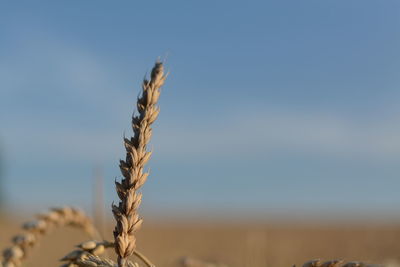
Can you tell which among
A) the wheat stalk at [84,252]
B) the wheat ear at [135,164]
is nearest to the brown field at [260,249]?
the wheat stalk at [84,252]

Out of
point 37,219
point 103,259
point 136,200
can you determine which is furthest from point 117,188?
point 37,219

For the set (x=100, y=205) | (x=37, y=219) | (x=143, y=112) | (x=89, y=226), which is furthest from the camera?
(x=100, y=205)

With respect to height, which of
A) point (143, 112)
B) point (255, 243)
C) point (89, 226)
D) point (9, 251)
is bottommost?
point (9, 251)

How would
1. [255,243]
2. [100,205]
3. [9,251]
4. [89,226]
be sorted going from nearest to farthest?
[9,251], [89,226], [100,205], [255,243]

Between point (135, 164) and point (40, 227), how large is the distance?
1.02m

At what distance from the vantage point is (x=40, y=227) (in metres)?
1.84

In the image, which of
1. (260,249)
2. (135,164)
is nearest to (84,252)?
→ (135,164)

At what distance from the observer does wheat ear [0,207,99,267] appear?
1626 millimetres

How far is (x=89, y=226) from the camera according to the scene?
2111 mm

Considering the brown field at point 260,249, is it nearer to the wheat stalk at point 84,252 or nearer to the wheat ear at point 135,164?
the wheat stalk at point 84,252

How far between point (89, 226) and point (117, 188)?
1.18 metres

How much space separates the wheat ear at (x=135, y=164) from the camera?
0.98 m

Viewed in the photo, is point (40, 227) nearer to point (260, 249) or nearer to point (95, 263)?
point (95, 263)

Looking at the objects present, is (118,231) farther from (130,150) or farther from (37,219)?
(37,219)
